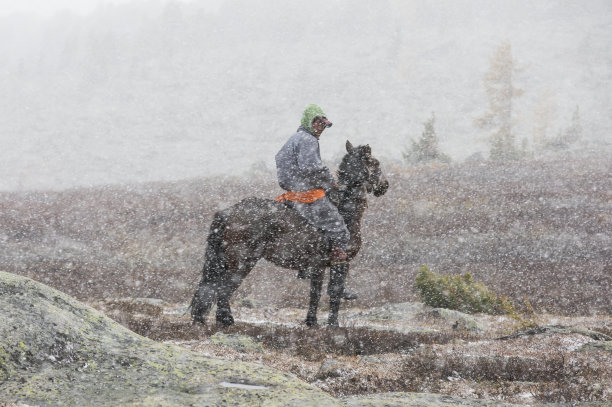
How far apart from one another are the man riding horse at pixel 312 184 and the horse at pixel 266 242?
142mm

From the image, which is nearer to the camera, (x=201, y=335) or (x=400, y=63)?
(x=201, y=335)

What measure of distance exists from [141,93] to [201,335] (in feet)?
240

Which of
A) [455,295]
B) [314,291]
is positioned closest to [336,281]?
[314,291]

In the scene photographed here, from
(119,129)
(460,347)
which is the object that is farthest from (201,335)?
(119,129)

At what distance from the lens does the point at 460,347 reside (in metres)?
6.70

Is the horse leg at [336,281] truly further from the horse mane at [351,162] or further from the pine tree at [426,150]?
the pine tree at [426,150]

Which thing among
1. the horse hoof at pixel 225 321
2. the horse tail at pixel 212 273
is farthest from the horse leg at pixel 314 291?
the horse tail at pixel 212 273

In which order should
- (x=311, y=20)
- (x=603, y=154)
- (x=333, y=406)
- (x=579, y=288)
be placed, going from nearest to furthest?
(x=333, y=406), (x=579, y=288), (x=603, y=154), (x=311, y=20)

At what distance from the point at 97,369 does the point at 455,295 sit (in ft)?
35.5

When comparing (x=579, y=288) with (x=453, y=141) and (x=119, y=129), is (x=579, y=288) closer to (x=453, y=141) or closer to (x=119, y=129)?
(x=453, y=141)

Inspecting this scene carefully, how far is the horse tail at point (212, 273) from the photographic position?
802 cm

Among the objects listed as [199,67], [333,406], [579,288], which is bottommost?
[579,288]

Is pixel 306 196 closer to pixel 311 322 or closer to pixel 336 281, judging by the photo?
pixel 336 281

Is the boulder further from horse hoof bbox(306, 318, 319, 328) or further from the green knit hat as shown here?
the green knit hat
